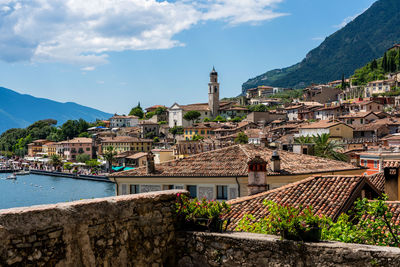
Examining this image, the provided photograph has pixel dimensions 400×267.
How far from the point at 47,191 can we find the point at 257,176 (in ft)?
262

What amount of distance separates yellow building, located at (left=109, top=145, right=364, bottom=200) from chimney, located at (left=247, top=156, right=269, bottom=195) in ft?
10.4

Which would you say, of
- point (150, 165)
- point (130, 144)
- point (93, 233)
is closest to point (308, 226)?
point (93, 233)

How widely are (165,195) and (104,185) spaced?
8555 centimetres

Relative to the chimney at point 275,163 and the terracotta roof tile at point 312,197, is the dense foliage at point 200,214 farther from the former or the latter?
the chimney at point 275,163

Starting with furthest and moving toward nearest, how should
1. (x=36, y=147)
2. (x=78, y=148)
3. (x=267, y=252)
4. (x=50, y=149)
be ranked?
(x=36, y=147)
(x=50, y=149)
(x=78, y=148)
(x=267, y=252)

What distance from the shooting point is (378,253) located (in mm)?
4234

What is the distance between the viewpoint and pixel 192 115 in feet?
490

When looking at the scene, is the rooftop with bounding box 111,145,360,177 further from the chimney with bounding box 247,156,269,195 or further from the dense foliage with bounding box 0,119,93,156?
the dense foliage with bounding box 0,119,93,156

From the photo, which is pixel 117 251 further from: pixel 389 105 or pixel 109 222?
pixel 389 105

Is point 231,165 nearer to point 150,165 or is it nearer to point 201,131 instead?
point 150,165

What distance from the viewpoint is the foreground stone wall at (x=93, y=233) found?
394cm

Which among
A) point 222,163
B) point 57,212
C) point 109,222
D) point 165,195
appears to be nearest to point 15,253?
point 57,212

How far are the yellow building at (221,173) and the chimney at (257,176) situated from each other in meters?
3.18

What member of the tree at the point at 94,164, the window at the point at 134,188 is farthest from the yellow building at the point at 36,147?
the window at the point at 134,188
